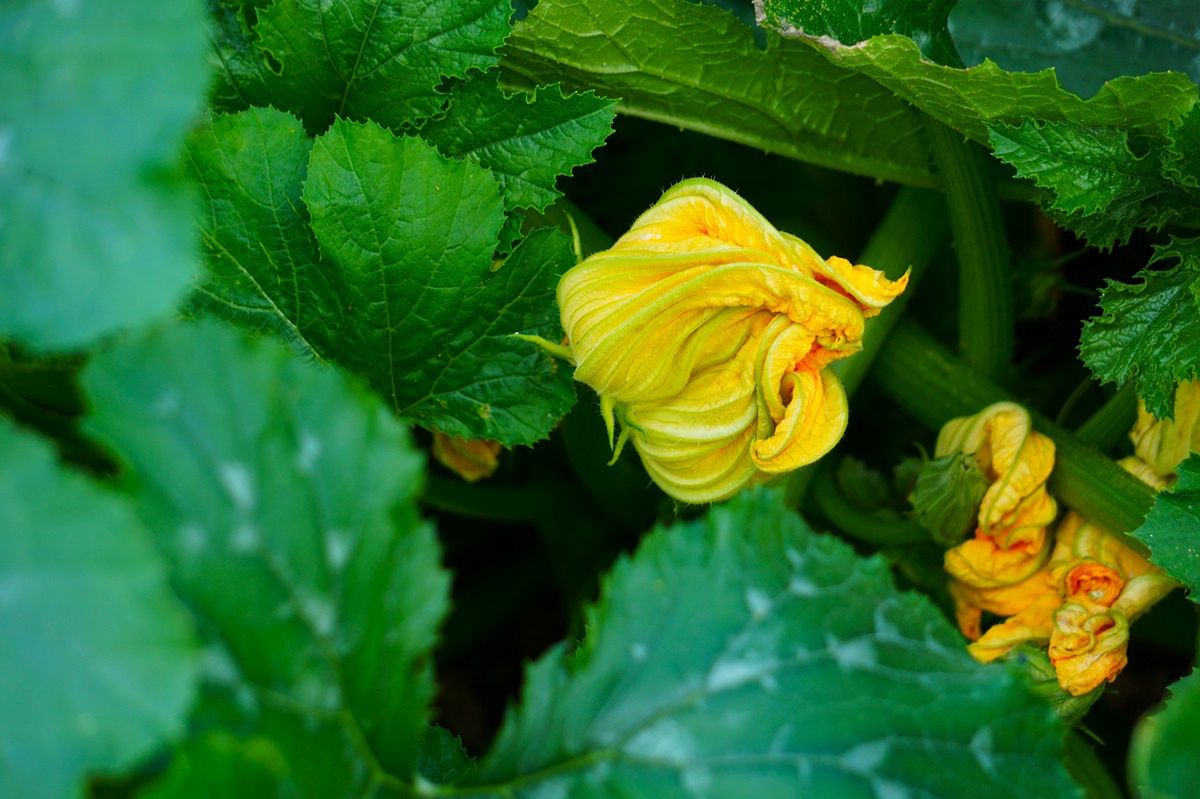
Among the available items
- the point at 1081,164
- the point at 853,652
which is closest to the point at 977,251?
the point at 1081,164

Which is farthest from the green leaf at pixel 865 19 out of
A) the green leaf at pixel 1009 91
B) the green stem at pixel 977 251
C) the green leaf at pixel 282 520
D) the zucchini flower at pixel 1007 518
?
the green leaf at pixel 282 520

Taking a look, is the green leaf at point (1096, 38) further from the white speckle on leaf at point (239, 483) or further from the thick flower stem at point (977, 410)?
the white speckle on leaf at point (239, 483)

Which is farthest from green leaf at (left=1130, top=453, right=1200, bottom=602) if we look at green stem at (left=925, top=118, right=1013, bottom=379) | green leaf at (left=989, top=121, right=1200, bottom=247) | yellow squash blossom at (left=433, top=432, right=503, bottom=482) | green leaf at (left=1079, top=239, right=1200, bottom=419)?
yellow squash blossom at (left=433, top=432, right=503, bottom=482)

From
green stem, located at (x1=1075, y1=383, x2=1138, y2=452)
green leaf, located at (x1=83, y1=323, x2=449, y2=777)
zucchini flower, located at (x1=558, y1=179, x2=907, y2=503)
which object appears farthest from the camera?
green stem, located at (x1=1075, y1=383, x2=1138, y2=452)

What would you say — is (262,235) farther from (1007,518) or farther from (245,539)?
(1007,518)

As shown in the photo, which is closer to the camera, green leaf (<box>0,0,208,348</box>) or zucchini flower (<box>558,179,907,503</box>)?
green leaf (<box>0,0,208,348</box>)

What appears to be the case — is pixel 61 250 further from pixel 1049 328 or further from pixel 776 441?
pixel 1049 328

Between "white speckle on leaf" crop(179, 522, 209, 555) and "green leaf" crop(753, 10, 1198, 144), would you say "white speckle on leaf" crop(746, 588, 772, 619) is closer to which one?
"white speckle on leaf" crop(179, 522, 209, 555)
